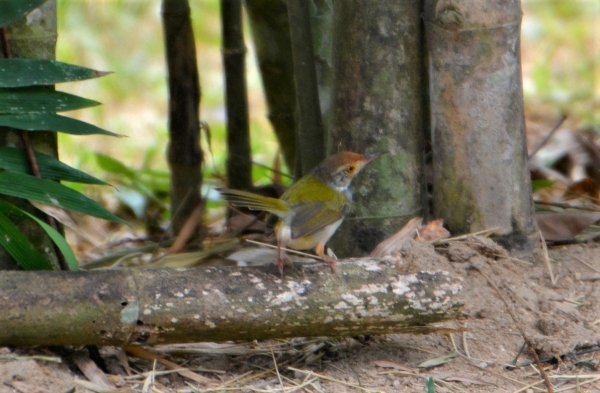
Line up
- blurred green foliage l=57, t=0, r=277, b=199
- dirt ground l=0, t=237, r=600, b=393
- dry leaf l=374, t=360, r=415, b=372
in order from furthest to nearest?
blurred green foliage l=57, t=0, r=277, b=199 → dry leaf l=374, t=360, r=415, b=372 → dirt ground l=0, t=237, r=600, b=393

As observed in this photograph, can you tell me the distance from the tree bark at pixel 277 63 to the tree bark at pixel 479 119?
1243mm

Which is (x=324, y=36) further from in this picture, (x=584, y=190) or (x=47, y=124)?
(x=584, y=190)

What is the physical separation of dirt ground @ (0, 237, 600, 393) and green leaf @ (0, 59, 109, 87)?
3.42 ft

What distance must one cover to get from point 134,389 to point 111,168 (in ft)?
10.6

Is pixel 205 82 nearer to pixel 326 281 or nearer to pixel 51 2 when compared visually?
pixel 51 2

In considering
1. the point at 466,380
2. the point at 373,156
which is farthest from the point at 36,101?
the point at 466,380

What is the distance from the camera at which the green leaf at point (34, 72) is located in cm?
328

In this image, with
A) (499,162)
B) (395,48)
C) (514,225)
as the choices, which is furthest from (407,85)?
(514,225)

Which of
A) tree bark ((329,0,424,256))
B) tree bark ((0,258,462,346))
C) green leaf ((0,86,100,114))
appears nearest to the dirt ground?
tree bark ((0,258,462,346))

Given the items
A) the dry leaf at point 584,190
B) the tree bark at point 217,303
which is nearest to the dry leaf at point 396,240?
the tree bark at point 217,303

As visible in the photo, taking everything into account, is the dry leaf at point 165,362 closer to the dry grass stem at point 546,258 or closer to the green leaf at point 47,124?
the green leaf at point 47,124

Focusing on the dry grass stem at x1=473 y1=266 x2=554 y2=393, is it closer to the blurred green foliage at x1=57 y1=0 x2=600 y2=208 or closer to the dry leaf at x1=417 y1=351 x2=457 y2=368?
the dry leaf at x1=417 y1=351 x2=457 y2=368

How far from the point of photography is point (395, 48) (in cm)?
355

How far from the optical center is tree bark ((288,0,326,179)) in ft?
12.2
